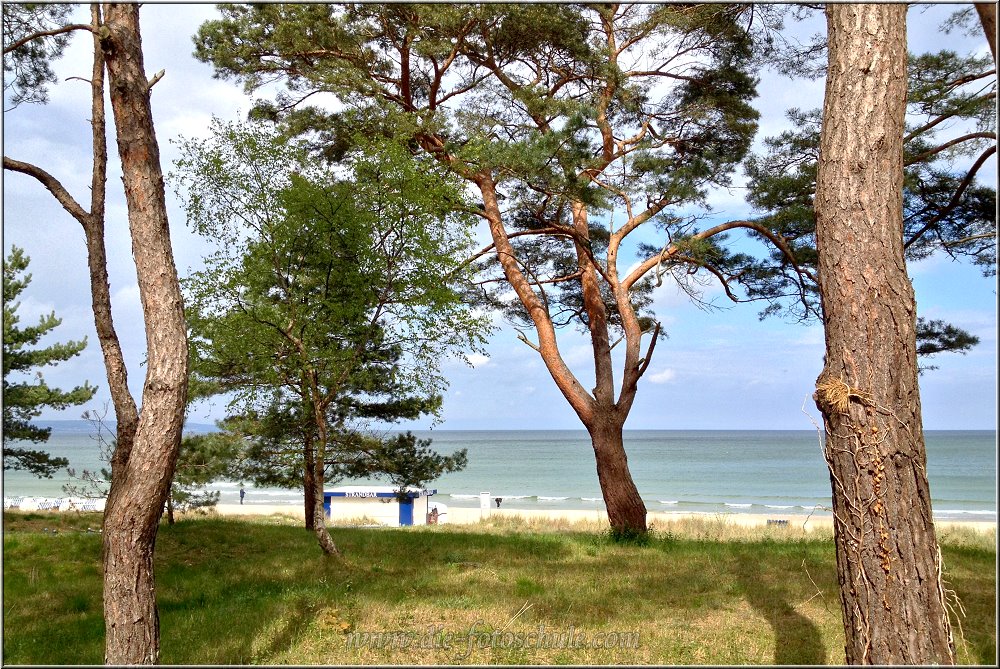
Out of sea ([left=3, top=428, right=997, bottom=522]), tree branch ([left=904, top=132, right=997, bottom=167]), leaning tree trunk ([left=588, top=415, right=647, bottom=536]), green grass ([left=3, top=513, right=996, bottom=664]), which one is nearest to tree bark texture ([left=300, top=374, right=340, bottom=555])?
green grass ([left=3, top=513, right=996, bottom=664])

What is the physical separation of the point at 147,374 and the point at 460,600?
379 centimetres

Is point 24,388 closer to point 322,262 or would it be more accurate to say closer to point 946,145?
point 322,262

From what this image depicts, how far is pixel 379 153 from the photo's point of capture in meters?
8.73

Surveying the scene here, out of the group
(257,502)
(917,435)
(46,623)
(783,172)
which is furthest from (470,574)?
(257,502)

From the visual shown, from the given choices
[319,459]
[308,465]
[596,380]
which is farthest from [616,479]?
[308,465]

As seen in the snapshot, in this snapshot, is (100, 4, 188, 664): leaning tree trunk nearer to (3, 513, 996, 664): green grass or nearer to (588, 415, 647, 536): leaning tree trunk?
(3, 513, 996, 664): green grass

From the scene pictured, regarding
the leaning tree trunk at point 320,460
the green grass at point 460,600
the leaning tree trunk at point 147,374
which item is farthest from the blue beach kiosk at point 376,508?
the leaning tree trunk at point 147,374

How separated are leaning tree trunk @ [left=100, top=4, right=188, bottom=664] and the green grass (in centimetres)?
93

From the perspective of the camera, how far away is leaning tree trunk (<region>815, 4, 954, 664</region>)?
356 cm

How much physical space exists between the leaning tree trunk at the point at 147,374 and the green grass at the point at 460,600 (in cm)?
93

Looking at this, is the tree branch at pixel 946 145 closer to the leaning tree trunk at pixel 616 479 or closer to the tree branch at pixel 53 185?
the leaning tree trunk at pixel 616 479

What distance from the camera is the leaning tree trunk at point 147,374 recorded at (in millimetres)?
4555

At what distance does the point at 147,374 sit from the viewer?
187 inches

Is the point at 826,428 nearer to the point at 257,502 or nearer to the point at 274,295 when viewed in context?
the point at 274,295
